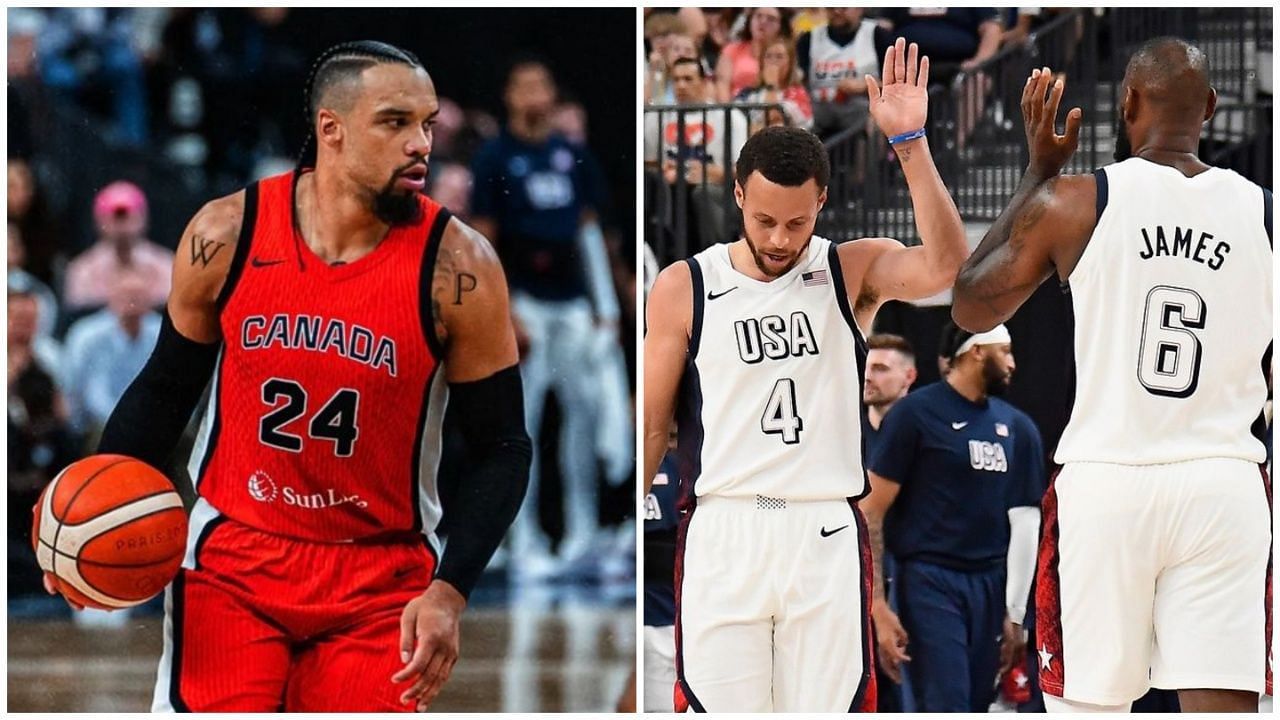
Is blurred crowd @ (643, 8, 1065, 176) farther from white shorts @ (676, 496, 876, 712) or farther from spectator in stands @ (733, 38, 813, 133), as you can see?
white shorts @ (676, 496, 876, 712)

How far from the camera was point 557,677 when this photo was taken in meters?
5.48

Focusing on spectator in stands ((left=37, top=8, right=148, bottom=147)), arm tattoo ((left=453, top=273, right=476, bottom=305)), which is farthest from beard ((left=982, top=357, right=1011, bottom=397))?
spectator in stands ((left=37, top=8, right=148, bottom=147))

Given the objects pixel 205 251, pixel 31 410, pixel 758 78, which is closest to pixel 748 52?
pixel 758 78

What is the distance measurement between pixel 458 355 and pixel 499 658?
1.33 metres

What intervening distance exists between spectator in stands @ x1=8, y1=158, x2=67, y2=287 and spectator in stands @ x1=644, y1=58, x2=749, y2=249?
1899 millimetres

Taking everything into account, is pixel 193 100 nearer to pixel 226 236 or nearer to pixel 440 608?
pixel 226 236

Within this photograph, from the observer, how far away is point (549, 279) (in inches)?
213

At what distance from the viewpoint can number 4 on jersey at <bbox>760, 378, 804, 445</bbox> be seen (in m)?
4.71

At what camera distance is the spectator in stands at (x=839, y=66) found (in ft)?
18.9

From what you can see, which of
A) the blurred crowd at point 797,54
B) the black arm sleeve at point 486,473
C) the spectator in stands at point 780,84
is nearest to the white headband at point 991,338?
the blurred crowd at point 797,54

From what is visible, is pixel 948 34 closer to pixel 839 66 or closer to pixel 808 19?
pixel 839 66

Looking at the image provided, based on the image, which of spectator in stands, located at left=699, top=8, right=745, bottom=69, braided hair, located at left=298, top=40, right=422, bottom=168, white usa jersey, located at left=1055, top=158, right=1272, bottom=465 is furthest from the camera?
spectator in stands, located at left=699, top=8, right=745, bottom=69

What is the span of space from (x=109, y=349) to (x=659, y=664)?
2.05m

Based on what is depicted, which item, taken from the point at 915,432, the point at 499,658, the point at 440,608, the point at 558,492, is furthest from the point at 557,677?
the point at 915,432
